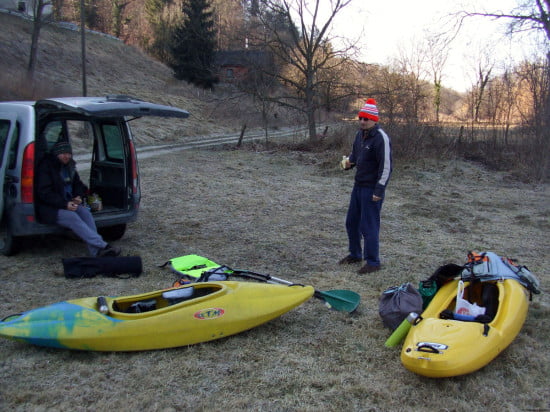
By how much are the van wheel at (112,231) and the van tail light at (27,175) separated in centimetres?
136

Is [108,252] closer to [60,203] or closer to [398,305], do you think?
[60,203]

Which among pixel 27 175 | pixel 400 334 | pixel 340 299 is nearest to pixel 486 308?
pixel 400 334

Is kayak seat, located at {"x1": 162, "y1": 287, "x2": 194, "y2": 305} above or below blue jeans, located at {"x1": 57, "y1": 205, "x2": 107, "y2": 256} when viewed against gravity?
below

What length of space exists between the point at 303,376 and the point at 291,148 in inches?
655

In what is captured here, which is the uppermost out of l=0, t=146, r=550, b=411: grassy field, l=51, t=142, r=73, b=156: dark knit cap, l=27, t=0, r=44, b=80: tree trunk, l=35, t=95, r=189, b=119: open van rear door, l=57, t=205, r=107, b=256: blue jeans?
l=27, t=0, r=44, b=80: tree trunk

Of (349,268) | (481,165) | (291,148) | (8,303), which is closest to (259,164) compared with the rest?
(291,148)

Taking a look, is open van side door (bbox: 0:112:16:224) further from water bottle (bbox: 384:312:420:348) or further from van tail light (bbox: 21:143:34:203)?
water bottle (bbox: 384:312:420:348)

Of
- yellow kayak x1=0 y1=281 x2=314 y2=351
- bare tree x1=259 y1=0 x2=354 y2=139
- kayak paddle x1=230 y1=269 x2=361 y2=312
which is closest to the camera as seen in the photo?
yellow kayak x1=0 y1=281 x2=314 y2=351

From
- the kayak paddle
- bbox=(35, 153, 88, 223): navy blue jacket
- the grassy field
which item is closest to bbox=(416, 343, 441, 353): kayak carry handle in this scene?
the grassy field

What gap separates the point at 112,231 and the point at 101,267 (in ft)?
4.72

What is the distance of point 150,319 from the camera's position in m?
3.38

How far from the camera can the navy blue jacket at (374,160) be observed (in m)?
4.89

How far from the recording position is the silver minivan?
4.96 m

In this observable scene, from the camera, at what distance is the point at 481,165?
15047 mm
